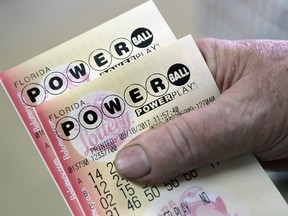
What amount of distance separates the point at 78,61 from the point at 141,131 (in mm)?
100

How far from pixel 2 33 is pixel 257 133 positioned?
0.48 m

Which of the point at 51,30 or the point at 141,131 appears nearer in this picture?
the point at 141,131

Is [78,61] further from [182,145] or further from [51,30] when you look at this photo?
[51,30]

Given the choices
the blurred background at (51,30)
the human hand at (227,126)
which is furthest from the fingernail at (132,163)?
the blurred background at (51,30)

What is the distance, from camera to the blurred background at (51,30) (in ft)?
1.98

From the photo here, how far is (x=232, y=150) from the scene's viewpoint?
1.38 ft

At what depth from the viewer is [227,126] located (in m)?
0.42

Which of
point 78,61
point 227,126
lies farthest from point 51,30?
point 227,126

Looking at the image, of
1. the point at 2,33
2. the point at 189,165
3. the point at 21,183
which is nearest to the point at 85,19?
the point at 2,33

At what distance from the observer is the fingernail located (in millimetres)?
402

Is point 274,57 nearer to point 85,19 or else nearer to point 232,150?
point 232,150

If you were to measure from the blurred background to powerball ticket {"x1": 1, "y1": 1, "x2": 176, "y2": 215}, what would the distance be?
217 mm

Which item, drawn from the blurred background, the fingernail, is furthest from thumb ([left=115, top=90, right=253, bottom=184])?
the blurred background

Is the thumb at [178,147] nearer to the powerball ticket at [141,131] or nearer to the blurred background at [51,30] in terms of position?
the powerball ticket at [141,131]
